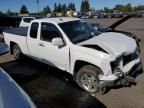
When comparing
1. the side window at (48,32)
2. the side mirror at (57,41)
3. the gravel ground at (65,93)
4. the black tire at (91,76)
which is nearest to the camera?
the gravel ground at (65,93)

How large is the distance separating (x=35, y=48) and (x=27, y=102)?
208 inches

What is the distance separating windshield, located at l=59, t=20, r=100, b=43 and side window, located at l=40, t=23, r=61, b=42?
23cm

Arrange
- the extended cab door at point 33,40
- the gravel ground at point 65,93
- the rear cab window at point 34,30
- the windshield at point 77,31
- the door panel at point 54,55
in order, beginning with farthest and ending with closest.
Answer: the rear cab window at point 34,30 → the extended cab door at point 33,40 → the windshield at point 77,31 → the door panel at point 54,55 → the gravel ground at point 65,93

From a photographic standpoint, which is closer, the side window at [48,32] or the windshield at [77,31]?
the windshield at [77,31]

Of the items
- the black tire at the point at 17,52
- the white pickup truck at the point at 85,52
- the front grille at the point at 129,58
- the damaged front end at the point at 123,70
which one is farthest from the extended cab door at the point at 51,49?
the black tire at the point at 17,52

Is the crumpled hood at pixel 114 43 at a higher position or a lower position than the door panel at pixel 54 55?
higher

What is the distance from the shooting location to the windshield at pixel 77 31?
295 inches

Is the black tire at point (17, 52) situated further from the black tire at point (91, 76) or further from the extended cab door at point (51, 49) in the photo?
the black tire at point (91, 76)

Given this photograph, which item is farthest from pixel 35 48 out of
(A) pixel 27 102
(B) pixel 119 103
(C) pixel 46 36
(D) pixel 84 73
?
(A) pixel 27 102

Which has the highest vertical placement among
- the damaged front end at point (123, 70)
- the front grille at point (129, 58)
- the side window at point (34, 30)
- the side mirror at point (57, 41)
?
the side window at point (34, 30)

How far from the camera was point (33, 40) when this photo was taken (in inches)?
340

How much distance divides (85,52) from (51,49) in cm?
138

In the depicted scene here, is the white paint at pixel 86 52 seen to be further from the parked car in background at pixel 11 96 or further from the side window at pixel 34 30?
the parked car in background at pixel 11 96

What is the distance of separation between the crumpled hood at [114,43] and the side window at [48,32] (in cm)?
105
